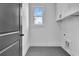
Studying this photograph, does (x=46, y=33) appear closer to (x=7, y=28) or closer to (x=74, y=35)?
(x=74, y=35)

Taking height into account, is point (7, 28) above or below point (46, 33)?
above

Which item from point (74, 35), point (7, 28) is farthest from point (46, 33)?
point (7, 28)

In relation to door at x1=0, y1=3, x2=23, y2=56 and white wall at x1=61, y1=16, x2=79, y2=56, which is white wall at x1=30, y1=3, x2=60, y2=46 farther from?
door at x1=0, y1=3, x2=23, y2=56

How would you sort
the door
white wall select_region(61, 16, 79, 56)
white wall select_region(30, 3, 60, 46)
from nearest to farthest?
the door, white wall select_region(61, 16, 79, 56), white wall select_region(30, 3, 60, 46)

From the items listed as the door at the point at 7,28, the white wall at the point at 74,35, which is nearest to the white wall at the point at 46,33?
the white wall at the point at 74,35

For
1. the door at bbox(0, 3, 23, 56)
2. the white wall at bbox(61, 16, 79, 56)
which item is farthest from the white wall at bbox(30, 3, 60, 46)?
the door at bbox(0, 3, 23, 56)

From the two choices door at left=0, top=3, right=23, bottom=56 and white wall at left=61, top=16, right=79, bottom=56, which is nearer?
door at left=0, top=3, right=23, bottom=56

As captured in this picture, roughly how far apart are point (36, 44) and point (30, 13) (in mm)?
1549

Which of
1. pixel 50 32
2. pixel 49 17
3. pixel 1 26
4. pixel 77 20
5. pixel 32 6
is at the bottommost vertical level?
pixel 50 32

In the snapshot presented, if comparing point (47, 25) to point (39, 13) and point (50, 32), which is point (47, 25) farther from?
point (39, 13)

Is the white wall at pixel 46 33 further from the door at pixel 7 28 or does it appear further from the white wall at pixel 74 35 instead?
the door at pixel 7 28

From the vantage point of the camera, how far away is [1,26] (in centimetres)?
80

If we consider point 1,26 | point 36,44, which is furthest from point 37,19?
point 1,26

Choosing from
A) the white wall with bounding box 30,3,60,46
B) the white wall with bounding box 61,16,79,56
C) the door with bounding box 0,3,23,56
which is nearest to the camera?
the door with bounding box 0,3,23,56
